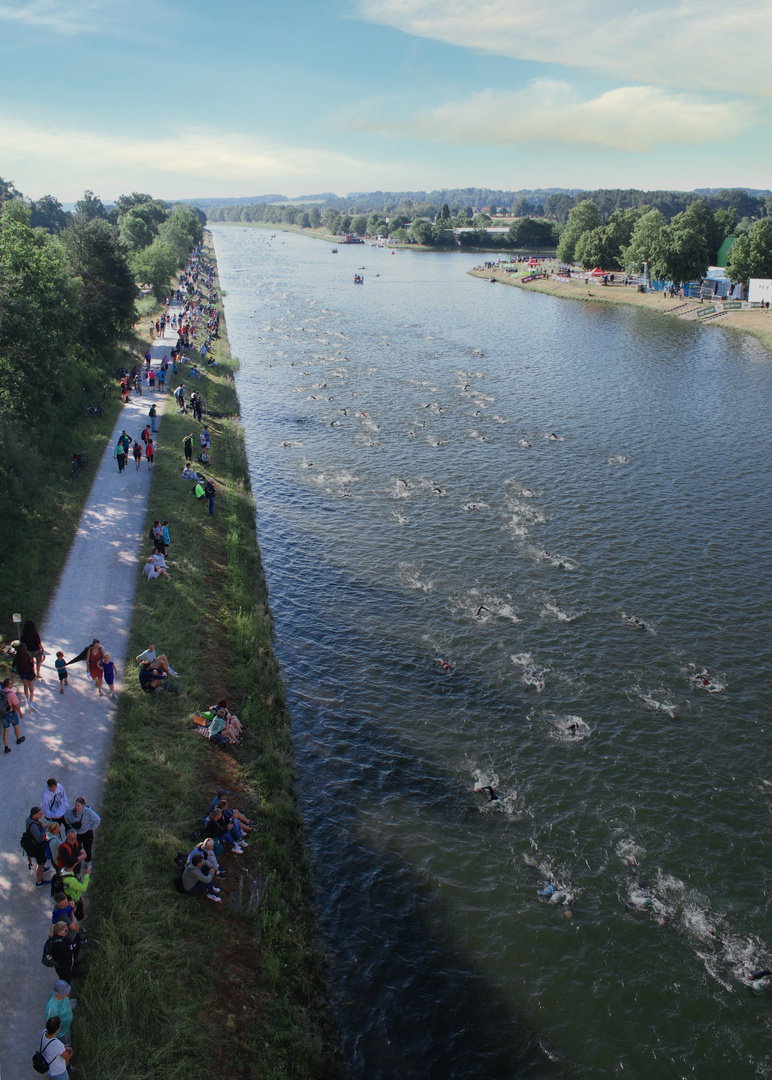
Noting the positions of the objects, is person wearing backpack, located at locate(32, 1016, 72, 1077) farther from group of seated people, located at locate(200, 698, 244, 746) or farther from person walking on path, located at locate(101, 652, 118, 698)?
person walking on path, located at locate(101, 652, 118, 698)

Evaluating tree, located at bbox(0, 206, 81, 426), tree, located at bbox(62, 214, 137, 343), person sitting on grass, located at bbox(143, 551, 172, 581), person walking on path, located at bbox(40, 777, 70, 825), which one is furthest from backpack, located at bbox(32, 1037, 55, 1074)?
tree, located at bbox(62, 214, 137, 343)

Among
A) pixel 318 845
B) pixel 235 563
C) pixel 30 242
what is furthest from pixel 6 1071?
pixel 30 242

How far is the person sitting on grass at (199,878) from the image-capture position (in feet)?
53.6

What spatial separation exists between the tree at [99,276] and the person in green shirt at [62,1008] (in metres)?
52.8

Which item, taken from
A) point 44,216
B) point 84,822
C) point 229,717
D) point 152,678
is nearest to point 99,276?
point 152,678

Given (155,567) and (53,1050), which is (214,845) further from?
(155,567)

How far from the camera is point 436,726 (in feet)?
78.2

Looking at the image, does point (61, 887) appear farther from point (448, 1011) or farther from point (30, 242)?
point (30, 242)

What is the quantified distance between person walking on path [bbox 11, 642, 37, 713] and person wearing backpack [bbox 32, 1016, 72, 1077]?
1050 centimetres

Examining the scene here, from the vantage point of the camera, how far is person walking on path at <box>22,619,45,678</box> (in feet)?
68.2

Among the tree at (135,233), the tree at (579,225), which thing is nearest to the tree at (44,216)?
the tree at (135,233)

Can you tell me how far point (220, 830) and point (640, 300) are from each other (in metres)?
130

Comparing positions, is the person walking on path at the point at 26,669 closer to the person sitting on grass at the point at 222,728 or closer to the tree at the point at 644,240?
the person sitting on grass at the point at 222,728

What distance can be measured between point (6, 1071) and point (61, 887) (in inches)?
131
